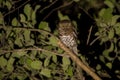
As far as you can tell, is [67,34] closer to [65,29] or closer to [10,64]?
[65,29]

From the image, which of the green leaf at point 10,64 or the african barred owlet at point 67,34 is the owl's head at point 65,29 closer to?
the african barred owlet at point 67,34

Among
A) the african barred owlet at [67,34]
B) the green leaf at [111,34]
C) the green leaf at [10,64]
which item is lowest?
the green leaf at [10,64]

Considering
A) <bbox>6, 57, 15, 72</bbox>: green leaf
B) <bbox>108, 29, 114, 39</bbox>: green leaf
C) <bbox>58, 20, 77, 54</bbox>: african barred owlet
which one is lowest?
<bbox>6, 57, 15, 72</bbox>: green leaf

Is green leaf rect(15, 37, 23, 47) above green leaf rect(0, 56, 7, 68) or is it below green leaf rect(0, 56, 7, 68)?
above

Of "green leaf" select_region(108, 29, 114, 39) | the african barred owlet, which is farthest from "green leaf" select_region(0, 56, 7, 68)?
"green leaf" select_region(108, 29, 114, 39)

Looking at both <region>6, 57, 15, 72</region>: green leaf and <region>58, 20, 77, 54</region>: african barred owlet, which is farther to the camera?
<region>6, 57, 15, 72</region>: green leaf

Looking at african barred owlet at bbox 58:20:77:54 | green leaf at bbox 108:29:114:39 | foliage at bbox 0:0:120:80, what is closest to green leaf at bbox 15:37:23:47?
foliage at bbox 0:0:120:80

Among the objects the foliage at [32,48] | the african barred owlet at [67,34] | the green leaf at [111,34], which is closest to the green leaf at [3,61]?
the foliage at [32,48]

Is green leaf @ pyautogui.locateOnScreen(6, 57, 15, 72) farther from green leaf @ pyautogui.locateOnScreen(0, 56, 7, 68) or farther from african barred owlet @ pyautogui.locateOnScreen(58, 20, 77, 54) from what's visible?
african barred owlet @ pyautogui.locateOnScreen(58, 20, 77, 54)

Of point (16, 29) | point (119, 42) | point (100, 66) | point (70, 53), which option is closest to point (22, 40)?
point (16, 29)

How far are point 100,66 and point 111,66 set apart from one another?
0.07m

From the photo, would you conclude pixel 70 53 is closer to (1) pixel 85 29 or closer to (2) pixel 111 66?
(2) pixel 111 66

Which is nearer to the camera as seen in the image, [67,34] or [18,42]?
[67,34]

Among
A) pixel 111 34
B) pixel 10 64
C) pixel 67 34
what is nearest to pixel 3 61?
pixel 10 64
